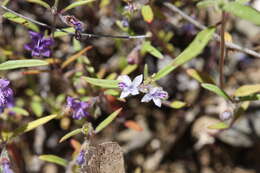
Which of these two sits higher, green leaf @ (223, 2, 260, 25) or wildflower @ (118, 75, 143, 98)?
green leaf @ (223, 2, 260, 25)

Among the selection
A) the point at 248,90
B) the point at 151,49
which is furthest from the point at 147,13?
the point at 248,90

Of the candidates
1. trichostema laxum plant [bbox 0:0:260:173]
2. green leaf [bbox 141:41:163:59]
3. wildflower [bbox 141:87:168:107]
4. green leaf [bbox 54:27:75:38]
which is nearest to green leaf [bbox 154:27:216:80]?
wildflower [bbox 141:87:168:107]

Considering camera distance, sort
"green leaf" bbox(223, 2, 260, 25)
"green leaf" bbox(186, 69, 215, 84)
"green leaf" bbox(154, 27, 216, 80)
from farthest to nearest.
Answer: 1. "green leaf" bbox(186, 69, 215, 84)
2. "green leaf" bbox(154, 27, 216, 80)
3. "green leaf" bbox(223, 2, 260, 25)

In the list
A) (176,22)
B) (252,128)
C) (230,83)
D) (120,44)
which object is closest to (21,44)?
(120,44)

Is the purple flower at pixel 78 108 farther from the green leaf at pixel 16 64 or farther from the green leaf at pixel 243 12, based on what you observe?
the green leaf at pixel 243 12

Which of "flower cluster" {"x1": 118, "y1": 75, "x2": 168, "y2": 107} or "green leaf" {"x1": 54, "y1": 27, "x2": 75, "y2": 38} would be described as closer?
"flower cluster" {"x1": 118, "y1": 75, "x2": 168, "y2": 107}

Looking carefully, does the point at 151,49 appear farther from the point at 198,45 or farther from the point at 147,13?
the point at 198,45

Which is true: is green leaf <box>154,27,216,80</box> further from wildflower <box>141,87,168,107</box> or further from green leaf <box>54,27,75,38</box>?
green leaf <box>54,27,75,38</box>

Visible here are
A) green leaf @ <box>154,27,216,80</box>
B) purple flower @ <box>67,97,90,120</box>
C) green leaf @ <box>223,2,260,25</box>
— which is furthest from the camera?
purple flower @ <box>67,97,90,120</box>
